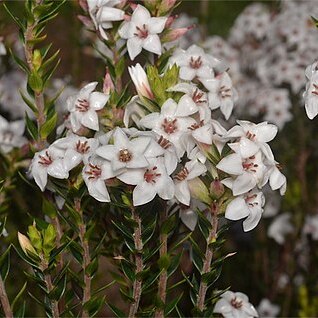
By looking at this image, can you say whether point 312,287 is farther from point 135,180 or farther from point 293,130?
point 135,180

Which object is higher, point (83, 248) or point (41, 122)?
point (41, 122)

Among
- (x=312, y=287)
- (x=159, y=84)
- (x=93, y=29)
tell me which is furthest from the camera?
(x=312, y=287)

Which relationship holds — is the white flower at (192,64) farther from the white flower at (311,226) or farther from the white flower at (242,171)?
the white flower at (311,226)

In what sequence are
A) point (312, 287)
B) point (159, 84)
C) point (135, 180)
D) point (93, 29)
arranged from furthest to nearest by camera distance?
point (312, 287)
point (93, 29)
point (159, 84)
point (135, 180)

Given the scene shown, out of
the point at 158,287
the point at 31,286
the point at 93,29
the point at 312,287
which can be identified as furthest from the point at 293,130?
the point at 158,287

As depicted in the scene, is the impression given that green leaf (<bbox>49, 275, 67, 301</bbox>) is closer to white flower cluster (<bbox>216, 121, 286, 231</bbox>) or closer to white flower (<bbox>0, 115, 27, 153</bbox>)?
white flower cluster (<bbox>216, 121, 286, 231</bbox>)

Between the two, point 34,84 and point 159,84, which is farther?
point 34,84

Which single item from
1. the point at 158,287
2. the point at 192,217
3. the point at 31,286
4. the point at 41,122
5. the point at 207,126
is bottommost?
the point at 31,286

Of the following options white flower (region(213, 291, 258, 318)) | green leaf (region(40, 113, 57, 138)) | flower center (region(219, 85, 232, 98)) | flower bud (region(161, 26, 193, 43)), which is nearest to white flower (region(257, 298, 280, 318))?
white flower (region(213, 291, 258, 318))
